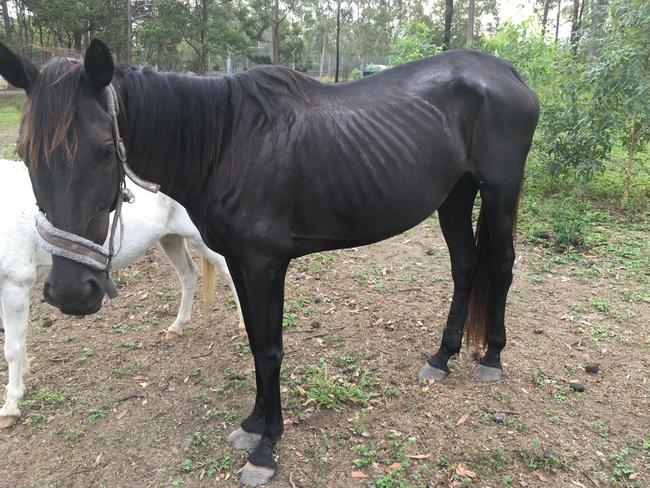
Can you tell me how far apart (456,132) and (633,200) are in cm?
539

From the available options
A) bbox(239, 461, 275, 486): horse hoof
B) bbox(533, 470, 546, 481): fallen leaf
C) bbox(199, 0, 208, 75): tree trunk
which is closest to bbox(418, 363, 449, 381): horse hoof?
bbox(533, 470, 546, 481): fallen leaf

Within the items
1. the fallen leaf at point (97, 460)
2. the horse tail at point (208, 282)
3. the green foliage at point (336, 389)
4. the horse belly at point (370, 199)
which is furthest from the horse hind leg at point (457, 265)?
the fallen leaf at point (97, 460)

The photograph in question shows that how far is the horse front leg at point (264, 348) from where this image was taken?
6.75 feet

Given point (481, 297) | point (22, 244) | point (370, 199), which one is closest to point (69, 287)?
point (370, 199)

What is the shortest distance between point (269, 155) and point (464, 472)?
5.75 ft

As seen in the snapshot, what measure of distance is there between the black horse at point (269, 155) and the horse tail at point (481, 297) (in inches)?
4.5

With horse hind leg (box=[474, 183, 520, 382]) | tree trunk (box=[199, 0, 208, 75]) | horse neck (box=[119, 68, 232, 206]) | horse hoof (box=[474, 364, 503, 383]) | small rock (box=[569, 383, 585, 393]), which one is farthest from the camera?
tree trunk (box=[199, 0, 208, 75])

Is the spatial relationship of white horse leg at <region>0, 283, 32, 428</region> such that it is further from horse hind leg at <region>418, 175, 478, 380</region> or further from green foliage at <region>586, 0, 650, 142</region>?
green foliage at <region>586, 0, 650, 142</region>

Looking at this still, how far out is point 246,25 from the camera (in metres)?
34.1

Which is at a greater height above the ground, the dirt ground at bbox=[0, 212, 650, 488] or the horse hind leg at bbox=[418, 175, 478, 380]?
the horse hind leg at bbox=[418, 175, 478, 380]

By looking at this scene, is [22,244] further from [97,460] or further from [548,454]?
[548,454]

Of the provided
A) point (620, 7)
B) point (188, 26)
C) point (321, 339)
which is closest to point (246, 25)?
point (188, 26)

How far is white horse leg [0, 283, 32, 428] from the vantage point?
2.60m

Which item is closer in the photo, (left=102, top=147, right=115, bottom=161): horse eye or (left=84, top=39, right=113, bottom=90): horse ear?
(left=84, top=39, right=113, bottom=90): horse ear
